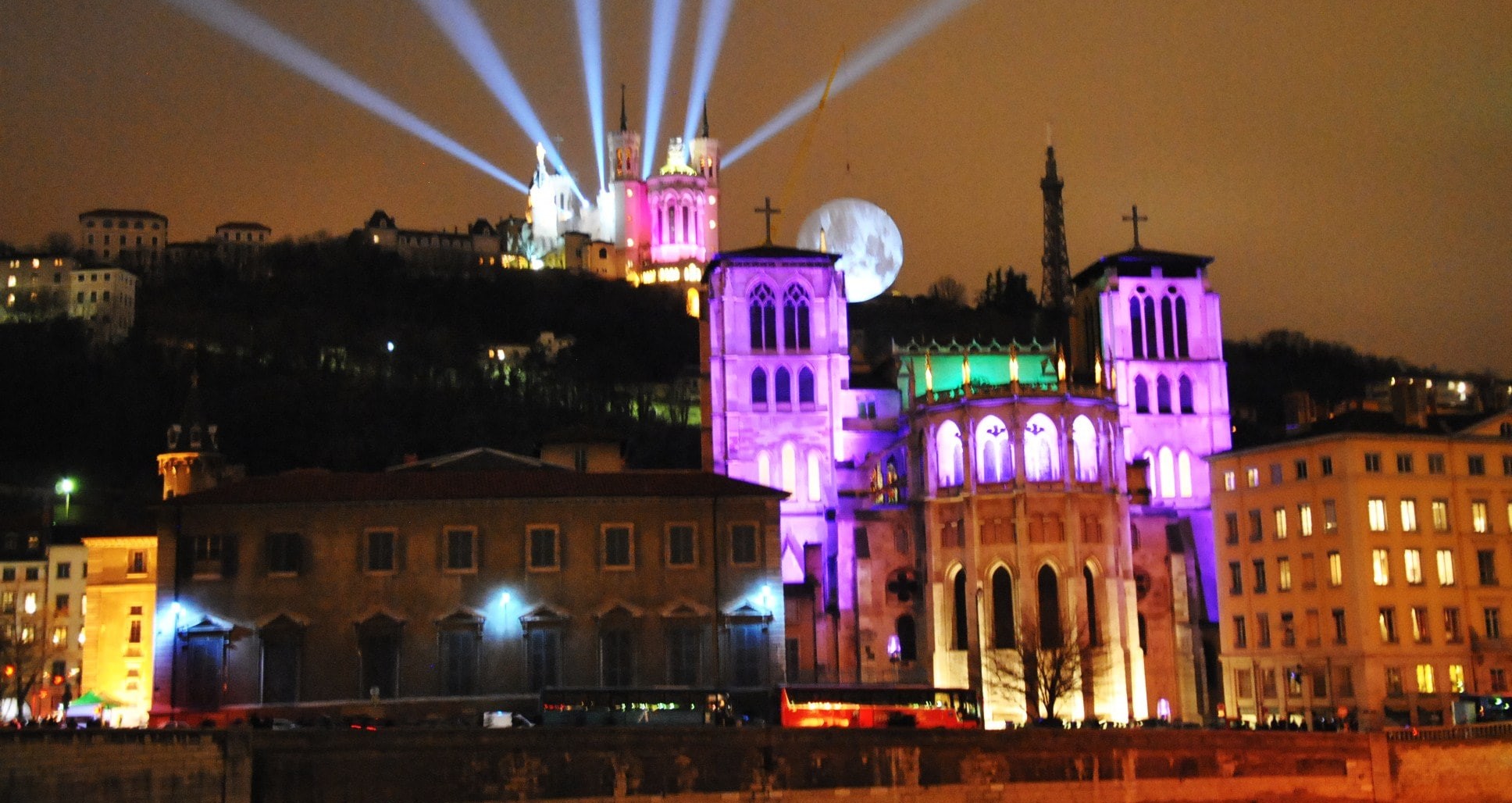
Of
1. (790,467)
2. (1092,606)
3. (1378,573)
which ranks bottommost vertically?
(1092,606)

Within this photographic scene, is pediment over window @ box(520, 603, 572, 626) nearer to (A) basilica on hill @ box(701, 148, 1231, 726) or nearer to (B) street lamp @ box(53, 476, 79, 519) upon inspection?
(A) basilica on hill @ box(701, 148, 1231, 726)

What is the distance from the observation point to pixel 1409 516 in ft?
258

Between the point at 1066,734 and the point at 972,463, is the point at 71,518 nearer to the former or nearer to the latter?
the point at 972,463

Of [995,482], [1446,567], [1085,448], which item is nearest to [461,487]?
[995,482]

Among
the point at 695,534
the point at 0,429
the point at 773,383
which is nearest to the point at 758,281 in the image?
the point at 773,383

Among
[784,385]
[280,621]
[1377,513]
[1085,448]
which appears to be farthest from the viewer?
[784,385]

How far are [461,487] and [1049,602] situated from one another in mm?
28509

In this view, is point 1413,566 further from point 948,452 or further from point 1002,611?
point 948,452

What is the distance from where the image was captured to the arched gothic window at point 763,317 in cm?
9288

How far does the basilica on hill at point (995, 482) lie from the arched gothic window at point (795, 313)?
9 cm

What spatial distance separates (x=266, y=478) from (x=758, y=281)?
31.2 meters

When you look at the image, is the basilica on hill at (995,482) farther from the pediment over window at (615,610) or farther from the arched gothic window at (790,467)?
the pediment over window at (615,610)

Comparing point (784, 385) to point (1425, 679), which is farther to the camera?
point (784, 385)

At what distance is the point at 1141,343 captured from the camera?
318 ft
